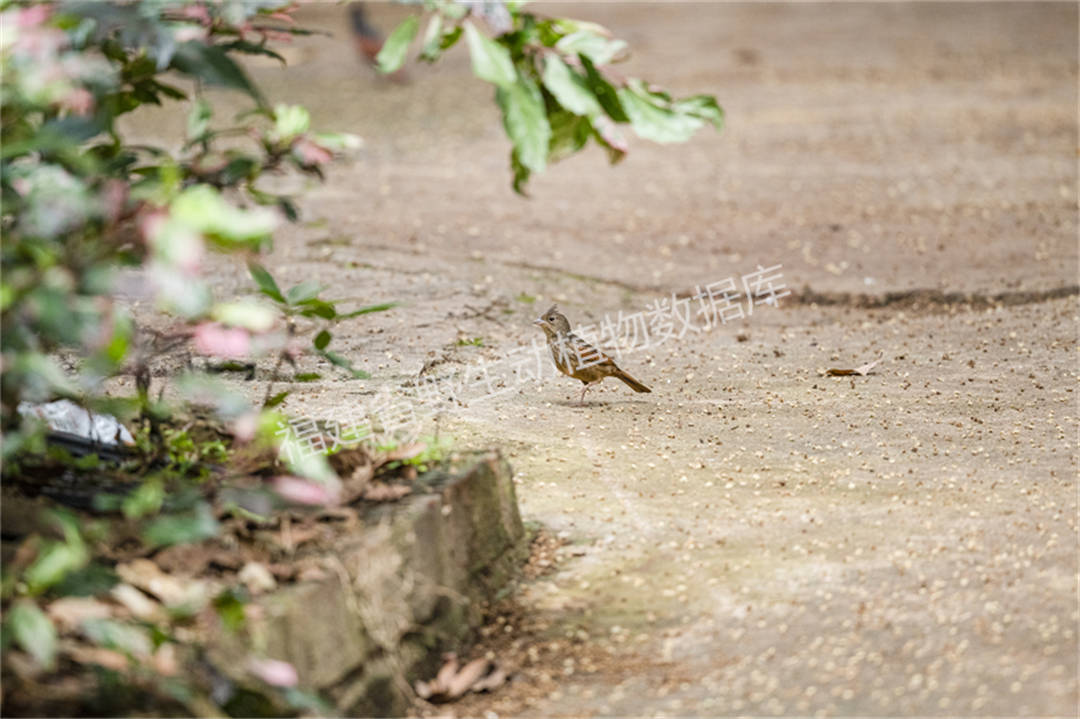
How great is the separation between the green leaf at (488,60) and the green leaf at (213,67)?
18.1 inches

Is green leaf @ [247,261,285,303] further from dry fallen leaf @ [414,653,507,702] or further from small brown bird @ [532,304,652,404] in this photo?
small brown bird @ [532,304,652,404]

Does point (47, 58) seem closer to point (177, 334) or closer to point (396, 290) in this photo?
point (177, 334)

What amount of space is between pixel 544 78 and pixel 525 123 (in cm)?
13

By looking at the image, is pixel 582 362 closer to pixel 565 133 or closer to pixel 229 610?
pixel 565 133

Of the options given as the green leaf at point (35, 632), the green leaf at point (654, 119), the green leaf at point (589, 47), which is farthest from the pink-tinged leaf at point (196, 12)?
the green leaf at point (35, 632)

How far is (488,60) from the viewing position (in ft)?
8.95

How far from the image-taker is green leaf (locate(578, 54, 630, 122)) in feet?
9.83

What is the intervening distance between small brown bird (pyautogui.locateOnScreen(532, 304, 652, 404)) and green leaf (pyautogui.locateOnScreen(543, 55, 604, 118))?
78.3 inches

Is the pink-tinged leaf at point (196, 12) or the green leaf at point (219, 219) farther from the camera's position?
the pink-tinged leaf at point (196, 12)

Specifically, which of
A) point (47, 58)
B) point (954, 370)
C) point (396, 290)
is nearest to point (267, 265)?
point (396, 290)

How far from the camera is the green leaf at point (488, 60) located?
270 centimetres

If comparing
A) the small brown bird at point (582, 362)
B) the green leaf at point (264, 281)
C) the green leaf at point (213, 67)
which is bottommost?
the small brown bird at point (582, 362)

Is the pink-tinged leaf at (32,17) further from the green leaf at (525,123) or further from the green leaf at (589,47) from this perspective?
the green leaf at (589,47)

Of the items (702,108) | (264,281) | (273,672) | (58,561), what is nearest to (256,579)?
(273,672)
